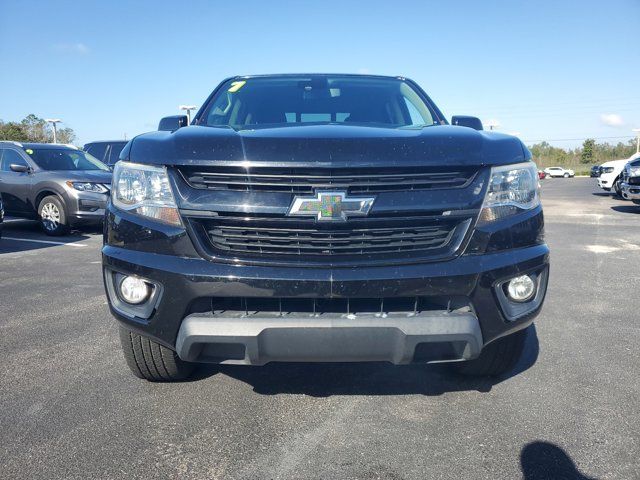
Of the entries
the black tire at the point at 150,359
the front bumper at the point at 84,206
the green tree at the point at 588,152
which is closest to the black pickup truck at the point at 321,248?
the black tire at the point at 150,359

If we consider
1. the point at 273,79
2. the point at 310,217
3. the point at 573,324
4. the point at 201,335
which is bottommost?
the point at 573,324

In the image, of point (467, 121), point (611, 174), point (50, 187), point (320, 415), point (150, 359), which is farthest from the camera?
point (611, 174)

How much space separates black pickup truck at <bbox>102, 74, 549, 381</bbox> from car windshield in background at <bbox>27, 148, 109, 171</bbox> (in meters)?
9.01

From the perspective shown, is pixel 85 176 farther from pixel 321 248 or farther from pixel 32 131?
pixel 32 131

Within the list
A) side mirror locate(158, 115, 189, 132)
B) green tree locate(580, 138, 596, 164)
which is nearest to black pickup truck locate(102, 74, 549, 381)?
side mirror locate(158, 115, 189, 132)

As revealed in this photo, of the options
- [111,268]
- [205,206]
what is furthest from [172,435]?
[205,206]

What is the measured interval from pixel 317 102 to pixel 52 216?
7858mm

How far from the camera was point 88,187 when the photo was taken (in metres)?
9.86

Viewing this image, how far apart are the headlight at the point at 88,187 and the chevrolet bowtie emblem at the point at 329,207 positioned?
8.55 metres

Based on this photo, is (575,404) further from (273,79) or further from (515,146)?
(273,79)

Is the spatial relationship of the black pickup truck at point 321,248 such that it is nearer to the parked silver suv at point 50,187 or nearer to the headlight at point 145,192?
the headlight at point 145,192

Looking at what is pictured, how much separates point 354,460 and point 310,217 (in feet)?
3.53

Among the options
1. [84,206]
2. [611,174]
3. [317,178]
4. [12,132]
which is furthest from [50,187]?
[12,132]

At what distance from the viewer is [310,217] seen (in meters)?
2.31
